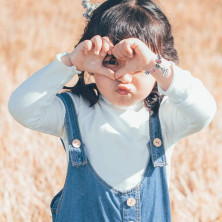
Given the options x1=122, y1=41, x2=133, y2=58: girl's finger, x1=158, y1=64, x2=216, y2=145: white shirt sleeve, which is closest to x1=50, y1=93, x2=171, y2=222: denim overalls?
x1=158, y1=64, x2=216, y2=145: white shirt sleeve

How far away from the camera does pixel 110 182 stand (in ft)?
5.94

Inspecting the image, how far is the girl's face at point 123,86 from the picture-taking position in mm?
1747

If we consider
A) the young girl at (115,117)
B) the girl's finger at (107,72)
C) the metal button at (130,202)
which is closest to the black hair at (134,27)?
the young girl at (115,117)

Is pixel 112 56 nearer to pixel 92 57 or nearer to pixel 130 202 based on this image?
pixel 92 57

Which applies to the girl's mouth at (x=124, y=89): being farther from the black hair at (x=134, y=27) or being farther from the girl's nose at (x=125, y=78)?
the black hair at (x=134, y=27)

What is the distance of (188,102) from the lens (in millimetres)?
1679

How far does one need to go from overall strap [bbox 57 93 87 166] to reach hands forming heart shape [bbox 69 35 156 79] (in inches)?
5.8

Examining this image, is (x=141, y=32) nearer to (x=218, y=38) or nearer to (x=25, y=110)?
(x=25, y=110)

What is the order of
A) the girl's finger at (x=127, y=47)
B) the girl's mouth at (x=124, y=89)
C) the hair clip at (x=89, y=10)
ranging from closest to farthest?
the girl's finger at (x=127, y=47)
the girl's mouth at (x=124, y=89)
the hair clip at (x=89, y=10)

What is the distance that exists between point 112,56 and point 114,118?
0.69 feet

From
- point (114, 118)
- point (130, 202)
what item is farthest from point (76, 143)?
point (130, 202)

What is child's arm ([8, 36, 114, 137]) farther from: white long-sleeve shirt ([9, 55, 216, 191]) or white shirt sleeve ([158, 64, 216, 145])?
white shirt sleeve ([158, 64, 216, 145])

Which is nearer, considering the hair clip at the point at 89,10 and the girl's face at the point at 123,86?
the girl's face at the point at 123,86

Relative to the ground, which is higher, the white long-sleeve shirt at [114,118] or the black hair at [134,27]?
the black hair at [134,27]
